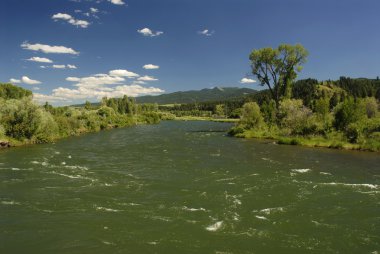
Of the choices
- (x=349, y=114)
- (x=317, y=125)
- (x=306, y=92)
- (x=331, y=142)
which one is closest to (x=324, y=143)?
(x=331, y=142)

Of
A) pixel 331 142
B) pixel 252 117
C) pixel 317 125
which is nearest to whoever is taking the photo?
pixel 331 142

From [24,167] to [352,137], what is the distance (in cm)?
4224

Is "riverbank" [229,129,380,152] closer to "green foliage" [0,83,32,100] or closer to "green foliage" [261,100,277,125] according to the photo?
"green foliage" [261,100,277,125]

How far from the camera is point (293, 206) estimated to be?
19766mm

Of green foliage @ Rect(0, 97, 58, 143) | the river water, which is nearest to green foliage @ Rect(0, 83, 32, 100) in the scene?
green foliage @ Rect(0, 97, 58, 143)

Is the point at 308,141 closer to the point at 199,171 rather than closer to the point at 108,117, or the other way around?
the point at 199,171

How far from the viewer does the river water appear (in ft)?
48.9

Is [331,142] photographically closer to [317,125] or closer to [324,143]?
[324,143]

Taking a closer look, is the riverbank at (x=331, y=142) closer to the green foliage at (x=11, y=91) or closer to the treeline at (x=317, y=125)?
the treeline at (x=317, y=125)

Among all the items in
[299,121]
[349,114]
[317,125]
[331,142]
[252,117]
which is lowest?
[331,142]

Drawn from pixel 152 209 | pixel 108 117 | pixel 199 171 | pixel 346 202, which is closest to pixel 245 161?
pixel 199 171

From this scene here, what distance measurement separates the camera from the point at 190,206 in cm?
1977

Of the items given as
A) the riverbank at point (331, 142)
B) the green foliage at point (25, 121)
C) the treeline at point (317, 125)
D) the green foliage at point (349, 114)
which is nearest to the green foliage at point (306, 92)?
the treeline at point (317, 125)

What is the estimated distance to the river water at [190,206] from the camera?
1491 cm
